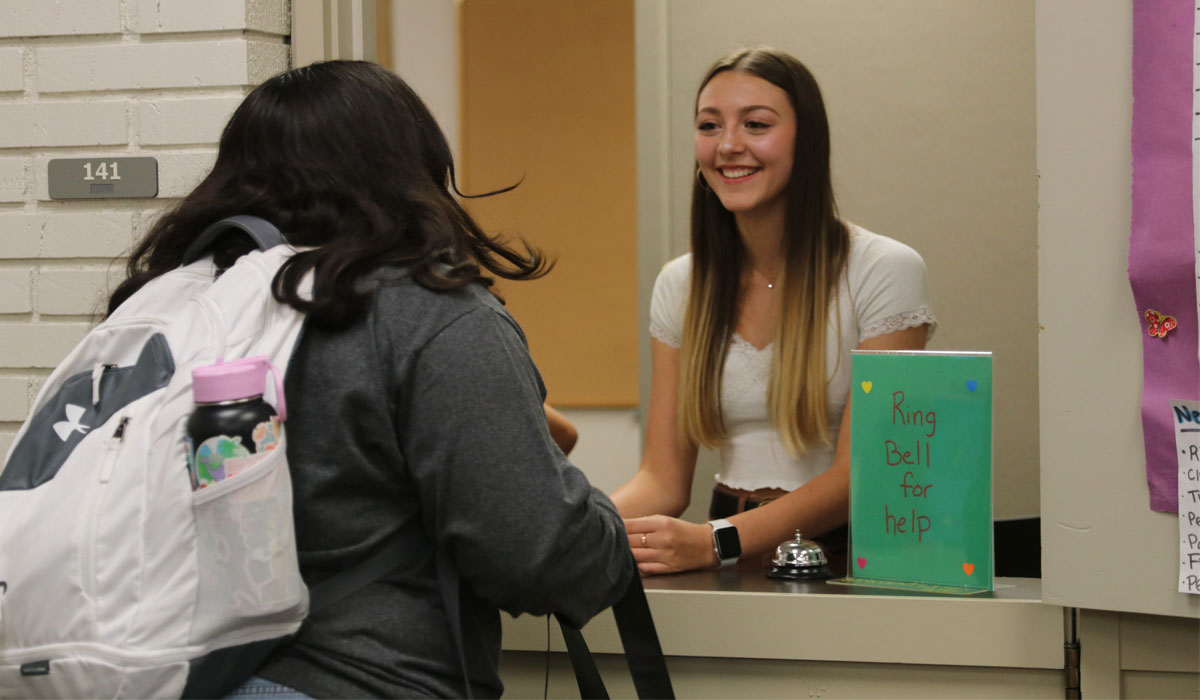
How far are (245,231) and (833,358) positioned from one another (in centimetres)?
121

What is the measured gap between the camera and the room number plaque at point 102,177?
1902mm

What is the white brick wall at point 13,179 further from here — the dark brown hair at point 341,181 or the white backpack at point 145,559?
the white backpack at point 145,559

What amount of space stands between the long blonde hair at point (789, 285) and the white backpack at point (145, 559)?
1.22m

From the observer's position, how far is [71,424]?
988mm

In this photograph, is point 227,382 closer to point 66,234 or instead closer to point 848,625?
point 848,625

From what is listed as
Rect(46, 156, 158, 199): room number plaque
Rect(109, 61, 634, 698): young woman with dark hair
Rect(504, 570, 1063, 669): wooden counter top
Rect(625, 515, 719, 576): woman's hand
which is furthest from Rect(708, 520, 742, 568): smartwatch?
Rect(46, 156, 158, 199): room number plaque

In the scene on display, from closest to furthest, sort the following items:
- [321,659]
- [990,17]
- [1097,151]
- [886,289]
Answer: [321,659], [1097,151], [886,289], [990,17]

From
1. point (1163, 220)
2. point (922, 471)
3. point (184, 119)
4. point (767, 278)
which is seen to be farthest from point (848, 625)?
point (184, 119)

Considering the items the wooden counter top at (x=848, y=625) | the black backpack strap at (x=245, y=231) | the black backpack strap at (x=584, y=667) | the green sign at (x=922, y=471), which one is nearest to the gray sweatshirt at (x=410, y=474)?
the black backpack strap at (x=245, y=231)

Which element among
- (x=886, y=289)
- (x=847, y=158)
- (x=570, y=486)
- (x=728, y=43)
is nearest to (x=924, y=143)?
(x=847, y=158)

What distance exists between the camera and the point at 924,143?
135 inches

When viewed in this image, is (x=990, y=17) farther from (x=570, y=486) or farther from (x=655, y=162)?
(x=570, y=486)

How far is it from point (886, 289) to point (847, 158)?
156 centimetres

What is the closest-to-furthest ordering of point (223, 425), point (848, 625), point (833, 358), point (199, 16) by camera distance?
point (223, 425), point (848, 625), point (199, 16), point (833, 358)
